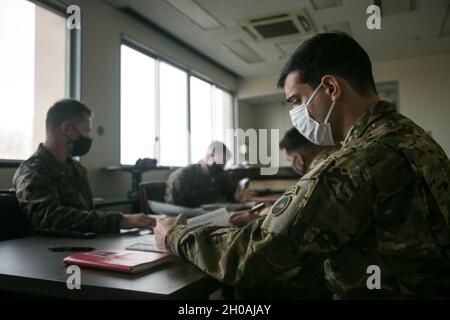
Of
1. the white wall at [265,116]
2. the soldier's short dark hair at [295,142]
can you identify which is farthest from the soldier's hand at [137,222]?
the white wall at [265,116]

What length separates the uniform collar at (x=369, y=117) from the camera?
0.92 metres

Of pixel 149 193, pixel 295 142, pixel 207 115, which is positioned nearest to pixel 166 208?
pixel 149 193

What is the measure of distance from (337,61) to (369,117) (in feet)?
0.57

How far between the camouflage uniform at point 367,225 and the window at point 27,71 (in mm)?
2455

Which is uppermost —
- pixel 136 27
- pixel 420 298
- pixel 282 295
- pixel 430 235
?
pixel 136 27

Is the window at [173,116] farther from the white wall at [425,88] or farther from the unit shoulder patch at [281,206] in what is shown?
the unit shoulder patch at [281,206]

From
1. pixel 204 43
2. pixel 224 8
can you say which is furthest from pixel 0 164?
pixel 204 43

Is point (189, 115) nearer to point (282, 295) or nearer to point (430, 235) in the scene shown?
point (282, 295)

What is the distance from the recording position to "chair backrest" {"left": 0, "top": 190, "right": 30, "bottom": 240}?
159 centimetres

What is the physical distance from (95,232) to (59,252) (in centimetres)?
39

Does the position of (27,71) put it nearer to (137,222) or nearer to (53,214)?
(53,214)

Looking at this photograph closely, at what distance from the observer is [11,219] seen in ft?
5.30

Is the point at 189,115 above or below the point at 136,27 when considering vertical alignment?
below

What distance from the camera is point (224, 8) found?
153 inches
